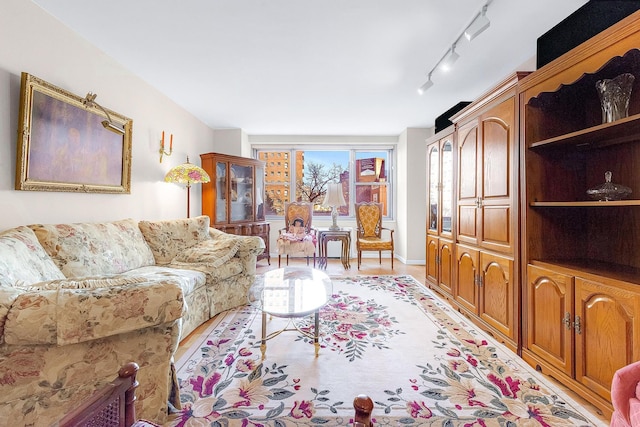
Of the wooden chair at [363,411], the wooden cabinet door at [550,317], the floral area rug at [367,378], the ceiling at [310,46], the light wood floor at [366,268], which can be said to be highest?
the ceiling at [310,46]

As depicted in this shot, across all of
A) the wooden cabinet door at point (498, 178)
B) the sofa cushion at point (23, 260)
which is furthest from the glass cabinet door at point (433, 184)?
the sofa cushion at point (23, 260)

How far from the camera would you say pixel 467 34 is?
2.03 m

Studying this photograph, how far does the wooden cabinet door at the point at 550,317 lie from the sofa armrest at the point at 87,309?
209 cm

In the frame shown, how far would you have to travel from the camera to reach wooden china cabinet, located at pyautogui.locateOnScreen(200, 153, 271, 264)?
170 inches

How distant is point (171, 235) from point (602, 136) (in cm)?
358

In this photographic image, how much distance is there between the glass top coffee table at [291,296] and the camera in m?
1.90

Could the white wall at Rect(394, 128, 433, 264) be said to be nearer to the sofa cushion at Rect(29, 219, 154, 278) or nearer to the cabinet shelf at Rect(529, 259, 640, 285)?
the cabinet shelf at Rect(529, 259, 640, 285)

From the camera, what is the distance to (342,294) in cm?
334

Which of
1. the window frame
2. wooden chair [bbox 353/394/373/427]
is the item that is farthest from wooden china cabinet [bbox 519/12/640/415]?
the window frame

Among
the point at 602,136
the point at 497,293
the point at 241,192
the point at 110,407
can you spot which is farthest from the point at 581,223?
the point at 241,192

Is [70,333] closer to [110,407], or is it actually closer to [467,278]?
[110,407]

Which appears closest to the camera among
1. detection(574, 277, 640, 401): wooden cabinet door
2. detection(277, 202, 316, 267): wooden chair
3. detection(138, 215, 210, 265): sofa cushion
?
detection(574, 277, 640, 401): wooden cabinet door

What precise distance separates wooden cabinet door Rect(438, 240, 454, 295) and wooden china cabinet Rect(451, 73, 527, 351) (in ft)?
0.40

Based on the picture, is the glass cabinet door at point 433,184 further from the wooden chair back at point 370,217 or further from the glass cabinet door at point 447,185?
the wooden chair back at point 370,217
